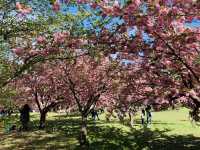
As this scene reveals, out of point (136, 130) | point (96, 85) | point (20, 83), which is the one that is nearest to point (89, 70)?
point (96, 85)

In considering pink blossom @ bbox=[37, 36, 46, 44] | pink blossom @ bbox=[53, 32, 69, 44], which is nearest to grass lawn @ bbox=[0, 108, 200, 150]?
pink blossom @ bbox=[37, 36, 46, 44]

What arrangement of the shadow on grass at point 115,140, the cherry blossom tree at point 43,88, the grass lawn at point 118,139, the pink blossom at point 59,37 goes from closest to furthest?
the pink blossom at point 59,37 < the shadow on grass at point 115,140 < the grass lawn at point 118,139 < the cherry blossom tree at point 43,88

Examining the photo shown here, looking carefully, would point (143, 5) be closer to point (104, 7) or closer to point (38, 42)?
Answer: point (104, 7)

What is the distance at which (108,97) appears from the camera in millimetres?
45438

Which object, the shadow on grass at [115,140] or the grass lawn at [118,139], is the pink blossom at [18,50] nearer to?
the grass lawn at [118,139]

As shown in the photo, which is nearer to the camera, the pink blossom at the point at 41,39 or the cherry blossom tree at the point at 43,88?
the pink blossom at the point at 41,39

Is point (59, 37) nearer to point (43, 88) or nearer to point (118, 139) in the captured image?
point (118, 139)

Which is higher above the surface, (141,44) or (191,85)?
(141,44)

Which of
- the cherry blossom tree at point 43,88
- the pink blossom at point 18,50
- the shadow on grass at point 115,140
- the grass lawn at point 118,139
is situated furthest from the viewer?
the cherry blossom tree at point 43,88

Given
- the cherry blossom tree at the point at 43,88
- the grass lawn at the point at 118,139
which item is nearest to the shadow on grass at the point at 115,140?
the grass lawn at the point at 118,139

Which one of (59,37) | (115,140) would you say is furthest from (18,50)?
(115,140)

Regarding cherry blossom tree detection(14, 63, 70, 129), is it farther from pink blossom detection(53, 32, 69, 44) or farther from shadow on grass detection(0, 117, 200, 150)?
pink blossom detection(53, 32, 69, 44)

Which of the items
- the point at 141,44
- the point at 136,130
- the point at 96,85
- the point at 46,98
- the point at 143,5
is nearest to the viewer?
the point at 143,5

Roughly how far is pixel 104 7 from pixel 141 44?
8.70ft
